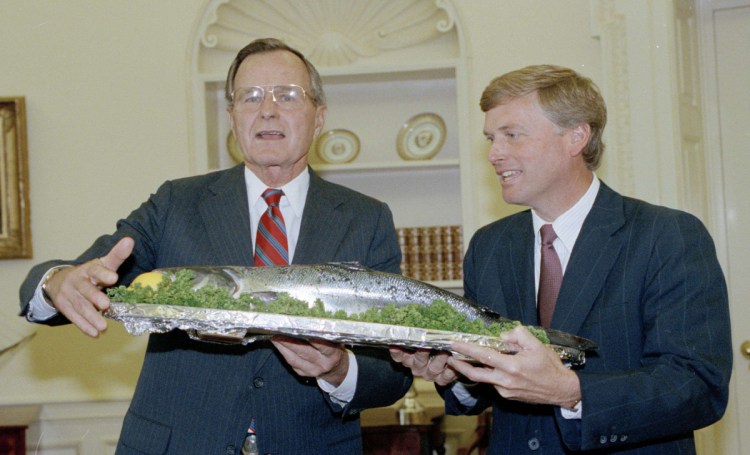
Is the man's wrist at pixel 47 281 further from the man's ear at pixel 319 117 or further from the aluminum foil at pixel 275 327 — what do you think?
the man's ear at pixel 319 117

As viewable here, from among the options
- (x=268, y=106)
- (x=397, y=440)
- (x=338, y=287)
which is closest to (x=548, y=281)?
(x=338, y=287)

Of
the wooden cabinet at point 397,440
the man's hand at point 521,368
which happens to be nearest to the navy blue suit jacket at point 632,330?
the man's hand at point 521,368

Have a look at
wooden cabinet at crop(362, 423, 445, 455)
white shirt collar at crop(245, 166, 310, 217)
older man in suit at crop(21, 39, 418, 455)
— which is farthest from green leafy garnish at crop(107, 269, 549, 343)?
wooden cabinet at crop(362, 423, 445, 455)

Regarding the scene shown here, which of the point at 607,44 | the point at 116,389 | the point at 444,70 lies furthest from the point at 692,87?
the point at 116,389

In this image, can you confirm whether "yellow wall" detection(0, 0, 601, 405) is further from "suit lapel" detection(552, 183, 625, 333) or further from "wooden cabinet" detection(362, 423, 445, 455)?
"suit lapel" detection(552, 183, 625, 333)

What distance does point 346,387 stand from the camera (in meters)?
1.83

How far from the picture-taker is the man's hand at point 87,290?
5.12 feet

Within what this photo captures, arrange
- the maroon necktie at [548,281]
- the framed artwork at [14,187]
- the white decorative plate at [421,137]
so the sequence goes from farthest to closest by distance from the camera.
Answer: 1. the white decorative plate at [421,137]
2. the framed artwork at [14,187]
3. the maroon necktie at [548,281]

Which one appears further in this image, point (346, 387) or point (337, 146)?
point (337, 146)

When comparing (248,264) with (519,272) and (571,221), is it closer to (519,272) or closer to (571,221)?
(519,272)

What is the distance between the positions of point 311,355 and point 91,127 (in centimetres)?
266

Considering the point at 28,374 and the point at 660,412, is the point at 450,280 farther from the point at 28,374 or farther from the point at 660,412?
the point at 660,412

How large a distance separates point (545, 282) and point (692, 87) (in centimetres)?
227

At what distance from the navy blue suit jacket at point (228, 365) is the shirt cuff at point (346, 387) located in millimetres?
12
